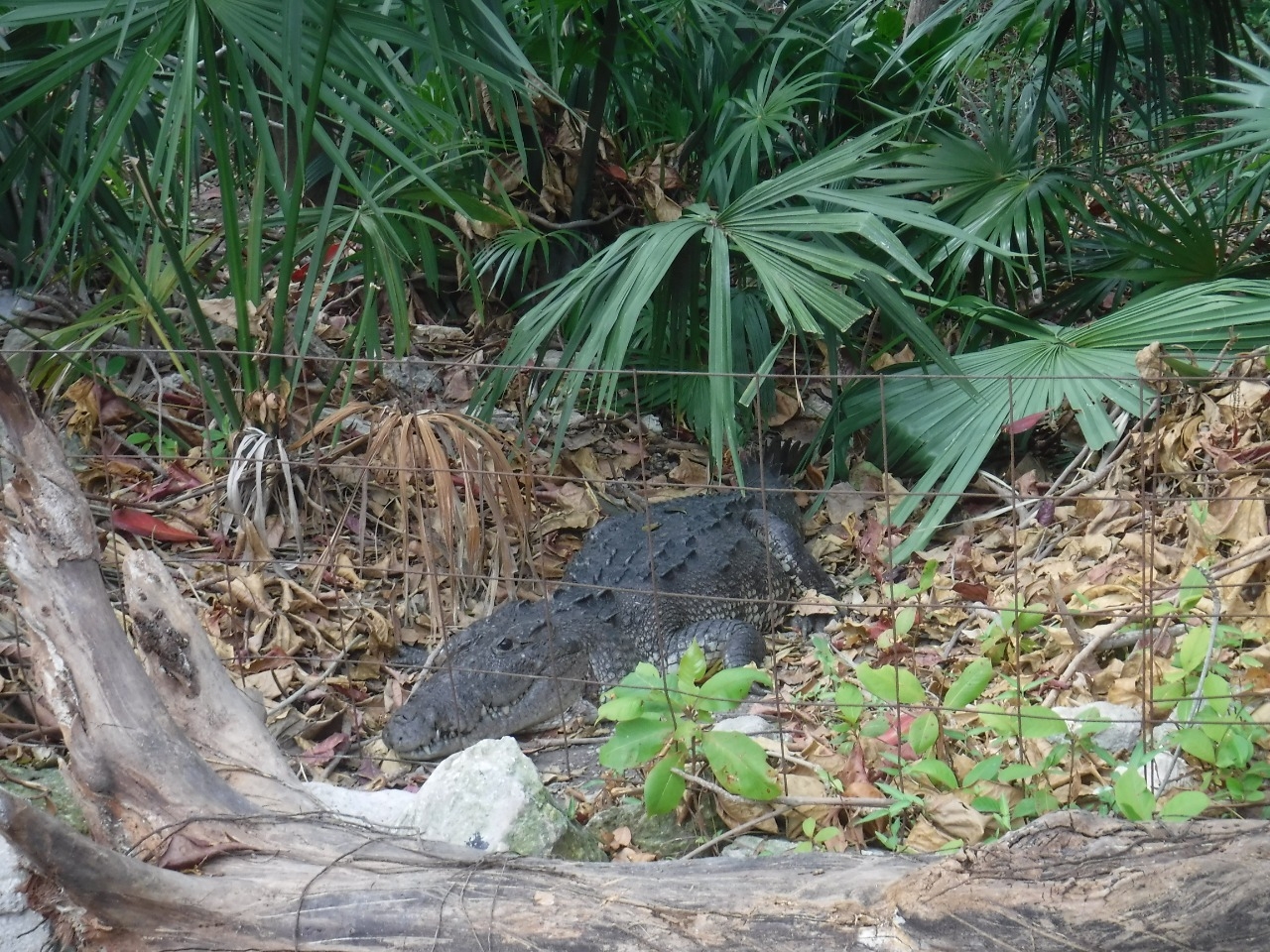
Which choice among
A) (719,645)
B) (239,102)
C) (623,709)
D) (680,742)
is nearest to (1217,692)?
(680,742)

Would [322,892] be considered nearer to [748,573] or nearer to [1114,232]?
[748,573]

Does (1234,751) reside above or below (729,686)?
above

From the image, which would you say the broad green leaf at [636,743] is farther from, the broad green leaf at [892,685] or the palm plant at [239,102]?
the palm plant at [239,102]

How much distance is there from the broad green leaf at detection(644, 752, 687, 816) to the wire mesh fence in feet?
0.14

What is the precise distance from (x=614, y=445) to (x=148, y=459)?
1.98m

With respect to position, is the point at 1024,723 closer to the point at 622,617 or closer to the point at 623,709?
the point at 623,709

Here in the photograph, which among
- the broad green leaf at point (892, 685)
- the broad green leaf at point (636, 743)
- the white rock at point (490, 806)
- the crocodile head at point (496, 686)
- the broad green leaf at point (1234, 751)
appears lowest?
the crocodile head at point (496, 686)

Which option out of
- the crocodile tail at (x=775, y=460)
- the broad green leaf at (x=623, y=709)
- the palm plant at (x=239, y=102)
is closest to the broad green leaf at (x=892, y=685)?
the broad green leaf at (x=623, y=709)

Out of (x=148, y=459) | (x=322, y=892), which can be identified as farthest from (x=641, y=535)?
(x=322, y=892)

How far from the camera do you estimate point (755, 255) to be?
3.62 metres

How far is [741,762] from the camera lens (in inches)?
89.4

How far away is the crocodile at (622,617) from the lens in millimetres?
3422

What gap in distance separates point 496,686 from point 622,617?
801 millimetres

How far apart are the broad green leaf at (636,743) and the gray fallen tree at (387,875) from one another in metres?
0.34
